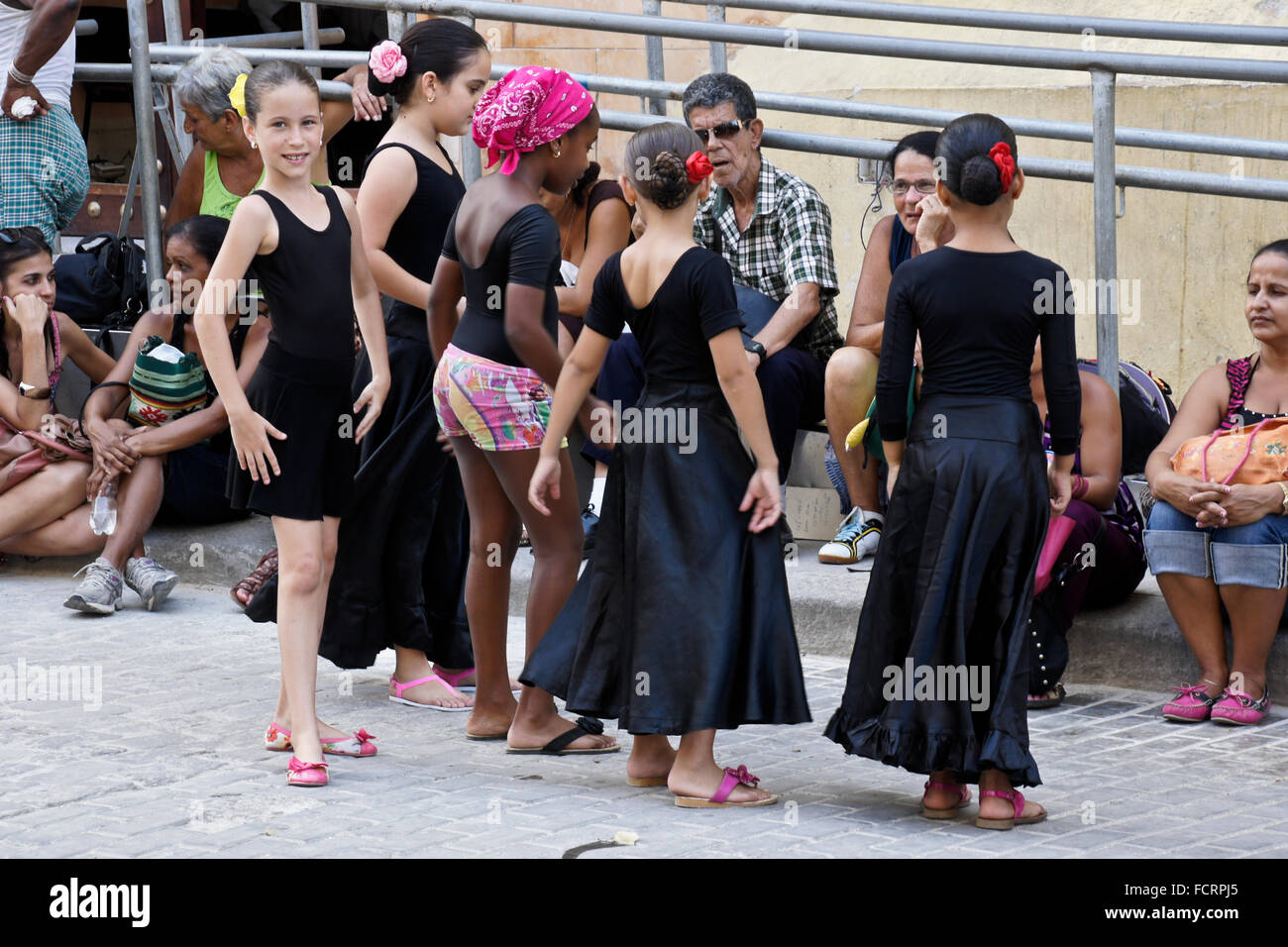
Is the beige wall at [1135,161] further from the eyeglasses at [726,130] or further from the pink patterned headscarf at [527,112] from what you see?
the pink patterned headscarf at [527,112]

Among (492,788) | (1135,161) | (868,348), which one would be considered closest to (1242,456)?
(868,348)

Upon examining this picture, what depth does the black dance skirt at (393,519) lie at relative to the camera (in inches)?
224

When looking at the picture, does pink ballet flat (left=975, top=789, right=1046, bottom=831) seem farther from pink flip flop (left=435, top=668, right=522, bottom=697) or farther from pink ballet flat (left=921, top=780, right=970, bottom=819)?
pink flip flop (left=435, top=668, right=522, bottom=697)

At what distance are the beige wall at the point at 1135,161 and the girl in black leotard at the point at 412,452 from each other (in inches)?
109

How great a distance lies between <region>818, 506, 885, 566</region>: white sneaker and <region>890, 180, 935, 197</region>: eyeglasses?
1200mm

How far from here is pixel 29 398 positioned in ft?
24.8

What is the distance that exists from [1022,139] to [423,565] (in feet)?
14.0

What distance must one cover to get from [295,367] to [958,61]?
106 inches

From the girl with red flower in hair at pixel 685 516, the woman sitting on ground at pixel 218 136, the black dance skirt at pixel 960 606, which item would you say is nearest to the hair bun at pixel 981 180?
the black dance skirt at pixel 960 606

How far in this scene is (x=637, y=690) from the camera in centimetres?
452

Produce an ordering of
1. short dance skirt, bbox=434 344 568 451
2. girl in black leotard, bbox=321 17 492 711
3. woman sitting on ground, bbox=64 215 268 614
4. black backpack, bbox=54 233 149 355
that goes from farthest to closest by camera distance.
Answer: black backpack, bbox=54 233 149 355 < woman sitting on ground, bbox=64 215 268 614 < girl in black leotard, bbox=321 17 492 711 < short dance skirt, bbox=434 344 568 451

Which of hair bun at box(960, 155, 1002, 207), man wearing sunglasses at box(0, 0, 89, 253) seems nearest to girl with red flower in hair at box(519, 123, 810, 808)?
hair bun at box(960, 155, 1002, 207)

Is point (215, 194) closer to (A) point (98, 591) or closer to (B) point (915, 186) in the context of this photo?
(A) point (98, 591)

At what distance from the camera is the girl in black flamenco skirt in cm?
431
